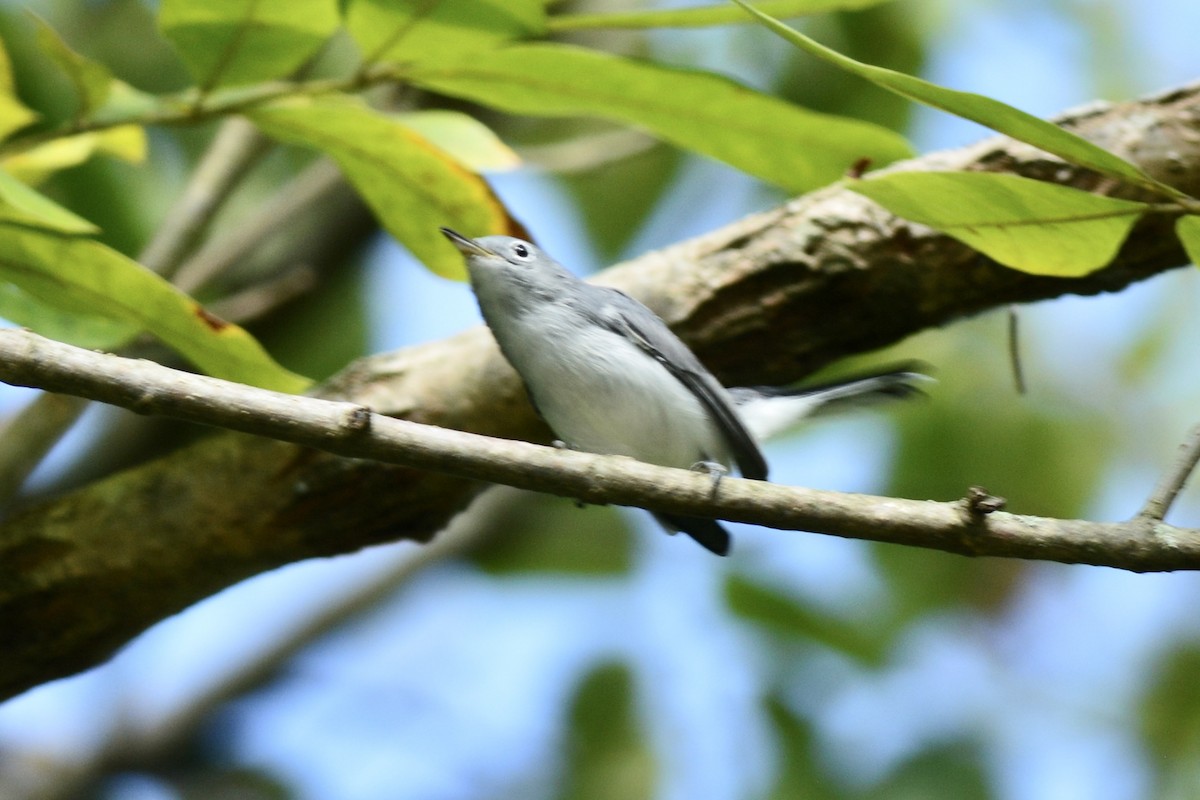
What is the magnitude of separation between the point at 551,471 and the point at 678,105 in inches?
33.2

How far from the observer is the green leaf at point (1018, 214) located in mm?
1432

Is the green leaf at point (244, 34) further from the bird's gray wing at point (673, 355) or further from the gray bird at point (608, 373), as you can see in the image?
the bird's gray wing at point (673, 355)

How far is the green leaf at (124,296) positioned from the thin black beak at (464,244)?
0.43 meters

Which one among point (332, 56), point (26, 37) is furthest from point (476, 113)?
point (26, 37)

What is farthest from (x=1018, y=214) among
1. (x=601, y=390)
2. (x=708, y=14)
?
(x=601, y=390)

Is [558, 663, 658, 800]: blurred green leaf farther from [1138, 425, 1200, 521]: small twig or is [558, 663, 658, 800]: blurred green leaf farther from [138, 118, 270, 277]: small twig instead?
[1138, 425, 1200, 521]: small twig

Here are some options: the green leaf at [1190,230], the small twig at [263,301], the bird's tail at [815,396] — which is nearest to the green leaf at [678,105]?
the bird's tail at [815,396]

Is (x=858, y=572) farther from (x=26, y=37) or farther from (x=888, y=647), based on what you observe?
(x=26, y=37)

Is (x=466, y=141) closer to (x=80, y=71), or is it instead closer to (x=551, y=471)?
(x=80, y=71)

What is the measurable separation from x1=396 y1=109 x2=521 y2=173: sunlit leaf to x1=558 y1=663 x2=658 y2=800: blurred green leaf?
220cm

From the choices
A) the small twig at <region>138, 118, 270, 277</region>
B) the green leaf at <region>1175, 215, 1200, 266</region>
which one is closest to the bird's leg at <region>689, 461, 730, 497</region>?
the green leaf at <region>1175, 215, 1200, 266</region>

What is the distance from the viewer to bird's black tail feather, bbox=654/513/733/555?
2.43 meters

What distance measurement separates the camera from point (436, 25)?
1830mm

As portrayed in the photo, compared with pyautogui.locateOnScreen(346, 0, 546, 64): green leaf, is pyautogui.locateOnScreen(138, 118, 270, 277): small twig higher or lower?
lower
